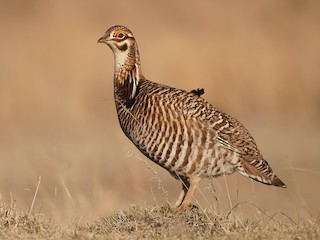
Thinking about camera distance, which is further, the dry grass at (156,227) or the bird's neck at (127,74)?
the bird's neck at (127,74)

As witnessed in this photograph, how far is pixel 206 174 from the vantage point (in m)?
6.68

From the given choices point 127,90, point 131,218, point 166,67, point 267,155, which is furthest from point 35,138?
point 131,218

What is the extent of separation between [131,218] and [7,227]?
0.81m

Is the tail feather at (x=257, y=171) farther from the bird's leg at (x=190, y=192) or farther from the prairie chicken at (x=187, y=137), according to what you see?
the bird's leg at (x=190, y=192)

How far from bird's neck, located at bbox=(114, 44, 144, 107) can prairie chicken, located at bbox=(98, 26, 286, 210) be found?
0.13m

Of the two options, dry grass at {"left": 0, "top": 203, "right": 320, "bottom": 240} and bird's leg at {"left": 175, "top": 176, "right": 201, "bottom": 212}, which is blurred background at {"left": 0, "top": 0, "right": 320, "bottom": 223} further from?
dry grass at {"left": 0, "top": 203, "right": 320, "bottom": 240}

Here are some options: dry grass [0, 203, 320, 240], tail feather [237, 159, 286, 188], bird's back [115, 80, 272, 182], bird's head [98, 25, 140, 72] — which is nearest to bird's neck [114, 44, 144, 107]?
bird's head [98, 25, 140, 72]

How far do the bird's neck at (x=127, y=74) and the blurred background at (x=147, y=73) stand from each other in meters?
4.99

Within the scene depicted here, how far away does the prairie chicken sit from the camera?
655cm

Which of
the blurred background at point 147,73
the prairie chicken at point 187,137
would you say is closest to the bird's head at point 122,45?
the prairie chicken at point 187,137

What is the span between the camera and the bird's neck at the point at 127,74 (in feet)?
23.2

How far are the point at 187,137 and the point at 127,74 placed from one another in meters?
0.96

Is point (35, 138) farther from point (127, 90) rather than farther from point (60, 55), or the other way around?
point (127, 90)

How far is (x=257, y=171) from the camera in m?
6.82
